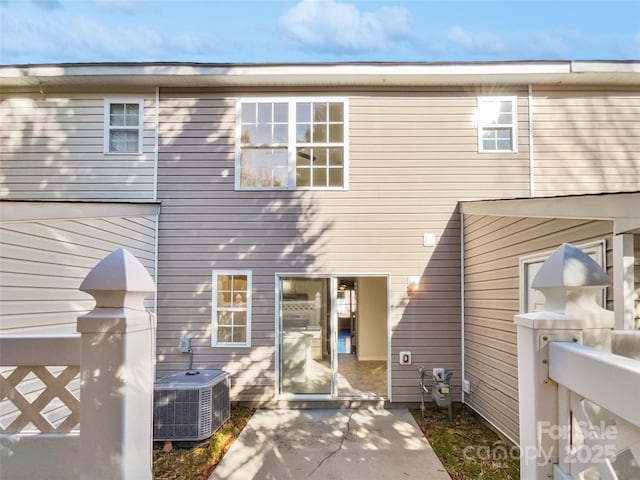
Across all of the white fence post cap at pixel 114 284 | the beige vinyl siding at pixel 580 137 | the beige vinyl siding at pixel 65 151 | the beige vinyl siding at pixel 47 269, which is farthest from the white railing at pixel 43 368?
the beige vinyl siding at pixel 580 137

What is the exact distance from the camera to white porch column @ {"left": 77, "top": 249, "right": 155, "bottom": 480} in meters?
1.10

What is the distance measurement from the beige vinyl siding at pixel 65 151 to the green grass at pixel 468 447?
5377mm

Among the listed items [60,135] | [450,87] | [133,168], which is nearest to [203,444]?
[133,168]

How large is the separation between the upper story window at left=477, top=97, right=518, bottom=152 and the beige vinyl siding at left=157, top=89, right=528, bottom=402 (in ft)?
0.43

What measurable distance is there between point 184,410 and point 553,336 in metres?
4.22

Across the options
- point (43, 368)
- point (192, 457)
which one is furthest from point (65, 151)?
point (43, 368)

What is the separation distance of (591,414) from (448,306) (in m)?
4.95

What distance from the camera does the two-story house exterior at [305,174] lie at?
5688 millimetres

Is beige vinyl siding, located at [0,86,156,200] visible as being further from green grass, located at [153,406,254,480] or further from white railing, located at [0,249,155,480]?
white railing, located at [0,249,155,480]

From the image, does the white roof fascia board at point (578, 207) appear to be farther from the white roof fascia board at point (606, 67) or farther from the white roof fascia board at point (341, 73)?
the white roof fascia board at point (606, 67)

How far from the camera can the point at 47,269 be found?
3.53 m

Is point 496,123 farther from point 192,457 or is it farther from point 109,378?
point 109,378

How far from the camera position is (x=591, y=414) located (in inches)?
38.6

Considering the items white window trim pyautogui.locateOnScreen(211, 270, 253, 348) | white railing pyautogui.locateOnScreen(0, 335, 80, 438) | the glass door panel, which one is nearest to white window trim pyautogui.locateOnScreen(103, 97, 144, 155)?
white window trim pyautogui.locateOnScreen(211, 270, 253, 348)
